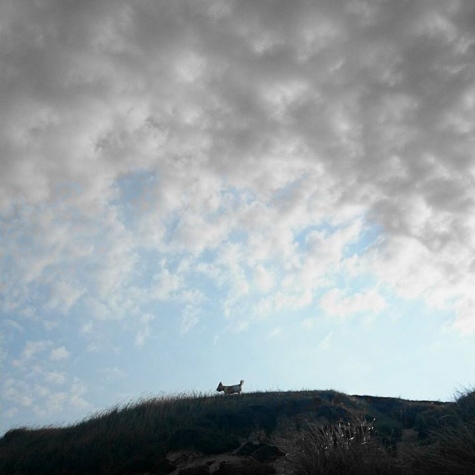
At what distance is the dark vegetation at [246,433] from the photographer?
1090 centimetres

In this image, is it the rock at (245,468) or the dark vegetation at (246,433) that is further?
the rock at (245,468)

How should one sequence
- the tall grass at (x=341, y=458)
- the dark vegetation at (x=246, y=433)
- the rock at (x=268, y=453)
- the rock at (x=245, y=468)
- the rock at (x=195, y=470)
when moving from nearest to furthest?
the tall grass at (x=341, y=458), the dark vegetation at (x=246, y=433), the rock at (x=245, y=468), the rock at (x=195, y=470), the rock at (x=268, y=453)

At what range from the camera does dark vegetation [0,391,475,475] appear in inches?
429

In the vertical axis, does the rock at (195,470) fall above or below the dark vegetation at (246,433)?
below

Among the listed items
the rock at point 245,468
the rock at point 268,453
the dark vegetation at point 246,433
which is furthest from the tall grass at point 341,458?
the rock at point 268,453

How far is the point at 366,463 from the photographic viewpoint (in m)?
10.3

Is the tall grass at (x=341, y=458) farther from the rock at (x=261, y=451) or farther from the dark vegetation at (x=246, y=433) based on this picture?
the rock at (x=261, y=451)

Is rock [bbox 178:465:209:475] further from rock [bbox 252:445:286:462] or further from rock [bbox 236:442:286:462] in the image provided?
rock [bbox 252:445:286:462]

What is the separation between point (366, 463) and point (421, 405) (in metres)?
11.3

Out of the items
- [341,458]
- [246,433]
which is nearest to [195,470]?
[246,433]

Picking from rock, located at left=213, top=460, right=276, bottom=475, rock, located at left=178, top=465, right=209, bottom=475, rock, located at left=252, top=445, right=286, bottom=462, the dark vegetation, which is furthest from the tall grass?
rock, located at left=178, top=465, right=209, bottom=475

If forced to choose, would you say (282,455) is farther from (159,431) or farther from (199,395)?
(199,395)

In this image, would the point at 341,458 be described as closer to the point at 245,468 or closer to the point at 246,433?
the point at 245,468

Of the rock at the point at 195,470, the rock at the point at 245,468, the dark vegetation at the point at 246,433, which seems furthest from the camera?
the rock at the point at 195,470
